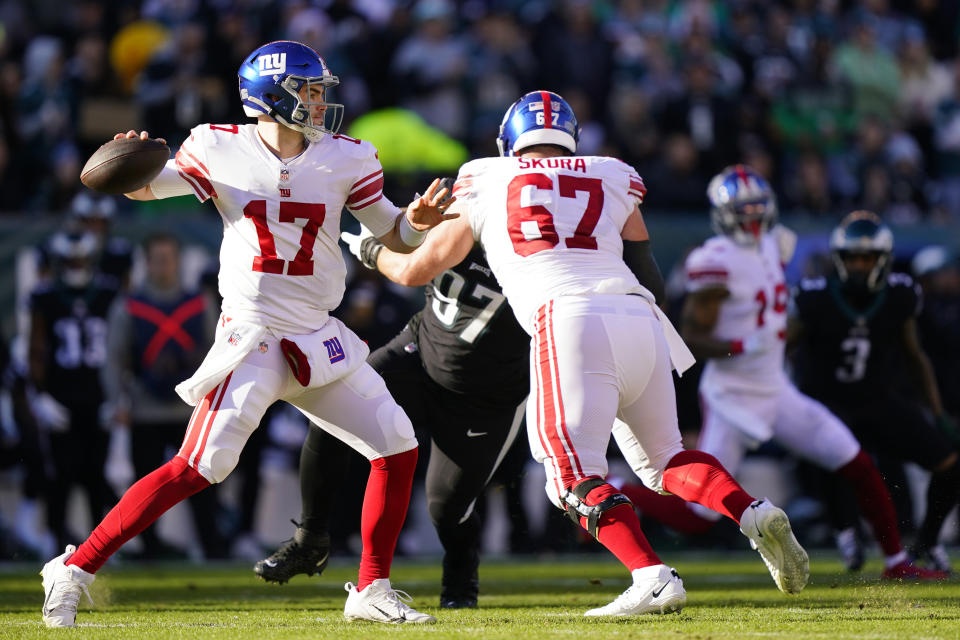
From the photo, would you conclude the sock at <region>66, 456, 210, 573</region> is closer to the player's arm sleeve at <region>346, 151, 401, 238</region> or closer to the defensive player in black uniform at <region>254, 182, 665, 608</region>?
the defensive player in black uniform at <region>254, 182, 665, 608</region>

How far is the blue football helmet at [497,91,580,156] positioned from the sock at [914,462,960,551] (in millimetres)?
3186

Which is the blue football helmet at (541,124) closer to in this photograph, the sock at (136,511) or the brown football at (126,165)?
the brown football at (126,165)

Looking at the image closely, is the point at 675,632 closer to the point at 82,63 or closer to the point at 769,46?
the point at 82,63

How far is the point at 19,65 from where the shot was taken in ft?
36.8

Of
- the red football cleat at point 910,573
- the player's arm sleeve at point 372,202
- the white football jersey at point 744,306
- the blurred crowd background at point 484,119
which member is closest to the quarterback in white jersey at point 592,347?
the player's arm sleeve at point 372,202

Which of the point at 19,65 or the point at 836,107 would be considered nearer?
the point at 19,65

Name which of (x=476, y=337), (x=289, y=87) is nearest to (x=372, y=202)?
(x=289, y=87)

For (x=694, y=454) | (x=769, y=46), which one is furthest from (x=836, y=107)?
(x=694, y=454)

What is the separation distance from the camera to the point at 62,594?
188 inches

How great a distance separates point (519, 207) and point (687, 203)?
6170 mm

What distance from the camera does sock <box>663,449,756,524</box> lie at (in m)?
4.75

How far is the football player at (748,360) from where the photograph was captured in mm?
7156

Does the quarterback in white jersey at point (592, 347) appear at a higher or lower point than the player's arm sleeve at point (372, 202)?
lower

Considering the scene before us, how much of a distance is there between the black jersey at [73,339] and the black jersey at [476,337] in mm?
3438
